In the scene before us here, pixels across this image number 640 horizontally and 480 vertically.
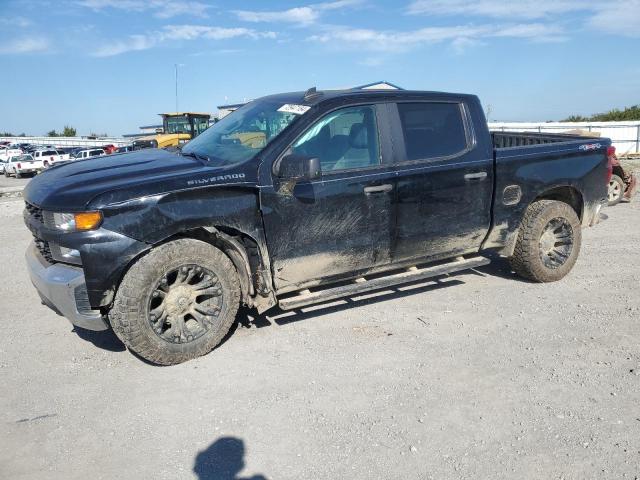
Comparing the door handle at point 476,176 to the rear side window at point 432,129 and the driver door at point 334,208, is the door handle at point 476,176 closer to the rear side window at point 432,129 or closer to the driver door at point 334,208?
the rear side window at point 432,129

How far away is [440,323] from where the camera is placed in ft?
15.6

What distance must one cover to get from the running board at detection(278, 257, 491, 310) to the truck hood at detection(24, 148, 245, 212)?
1121 mm

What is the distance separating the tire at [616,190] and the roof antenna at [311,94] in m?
7.78

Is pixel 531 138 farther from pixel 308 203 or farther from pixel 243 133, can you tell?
pixel 243 133

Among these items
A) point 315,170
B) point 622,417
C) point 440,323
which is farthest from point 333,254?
point 622,417

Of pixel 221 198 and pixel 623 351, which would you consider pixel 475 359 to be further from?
pixel 221 198

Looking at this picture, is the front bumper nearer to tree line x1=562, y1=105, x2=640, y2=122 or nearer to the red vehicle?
the red vehicle

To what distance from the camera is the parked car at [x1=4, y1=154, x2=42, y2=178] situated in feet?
93.4

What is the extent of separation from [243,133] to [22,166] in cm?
2826

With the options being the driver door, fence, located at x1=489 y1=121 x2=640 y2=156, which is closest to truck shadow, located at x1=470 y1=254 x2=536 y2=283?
the driver door

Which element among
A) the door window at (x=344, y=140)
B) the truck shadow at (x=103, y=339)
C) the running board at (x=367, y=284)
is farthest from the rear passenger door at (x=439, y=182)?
the truck shadow at (x=103, y=339)

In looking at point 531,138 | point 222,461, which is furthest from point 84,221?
point 531,138

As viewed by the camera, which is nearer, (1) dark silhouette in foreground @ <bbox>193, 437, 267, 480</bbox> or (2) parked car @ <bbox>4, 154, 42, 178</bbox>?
(1) dark silhouette in foreground @ <bbox>193, 437, 267, 480</bbox>

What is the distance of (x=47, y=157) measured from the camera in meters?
29.6
